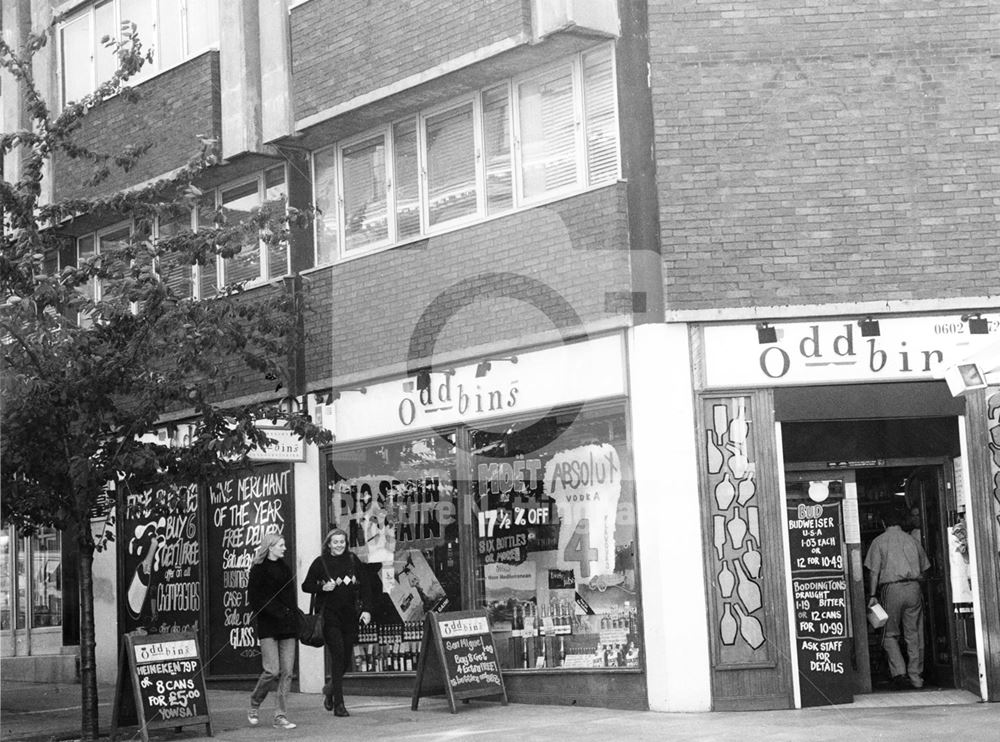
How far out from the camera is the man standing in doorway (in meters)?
13.6

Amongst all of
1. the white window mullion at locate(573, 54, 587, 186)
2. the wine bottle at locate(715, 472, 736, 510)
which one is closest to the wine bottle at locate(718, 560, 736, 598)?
the wine bottle at locate(715, 472, 736, 510)

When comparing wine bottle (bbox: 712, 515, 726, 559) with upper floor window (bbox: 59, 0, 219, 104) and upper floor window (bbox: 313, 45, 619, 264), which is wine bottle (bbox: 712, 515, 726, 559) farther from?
upper floor window (bbox: 59, 0, 219, 104)

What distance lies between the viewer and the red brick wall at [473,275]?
13.3m

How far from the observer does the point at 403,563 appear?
1536 cm

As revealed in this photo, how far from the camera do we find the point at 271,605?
12523 mm

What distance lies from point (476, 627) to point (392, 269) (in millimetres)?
4015

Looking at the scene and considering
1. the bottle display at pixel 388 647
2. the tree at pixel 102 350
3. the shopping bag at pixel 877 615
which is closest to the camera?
the tree at pixel 102 350

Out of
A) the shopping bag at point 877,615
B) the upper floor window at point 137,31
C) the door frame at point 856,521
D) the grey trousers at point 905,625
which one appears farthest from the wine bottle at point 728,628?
the upper floor window at point 137,31

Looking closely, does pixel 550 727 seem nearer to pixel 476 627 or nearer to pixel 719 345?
pixel 476 627

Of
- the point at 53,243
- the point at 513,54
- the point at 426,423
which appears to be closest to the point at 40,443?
the point at 53,243

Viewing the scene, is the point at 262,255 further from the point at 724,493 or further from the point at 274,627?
the point at 724,493

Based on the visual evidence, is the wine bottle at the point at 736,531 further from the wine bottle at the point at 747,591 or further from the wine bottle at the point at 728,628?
the wine bottle at the point at 728,628

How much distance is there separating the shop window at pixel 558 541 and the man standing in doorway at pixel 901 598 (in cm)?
253

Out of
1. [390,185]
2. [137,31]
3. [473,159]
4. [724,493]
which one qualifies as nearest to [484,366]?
[473,159]
